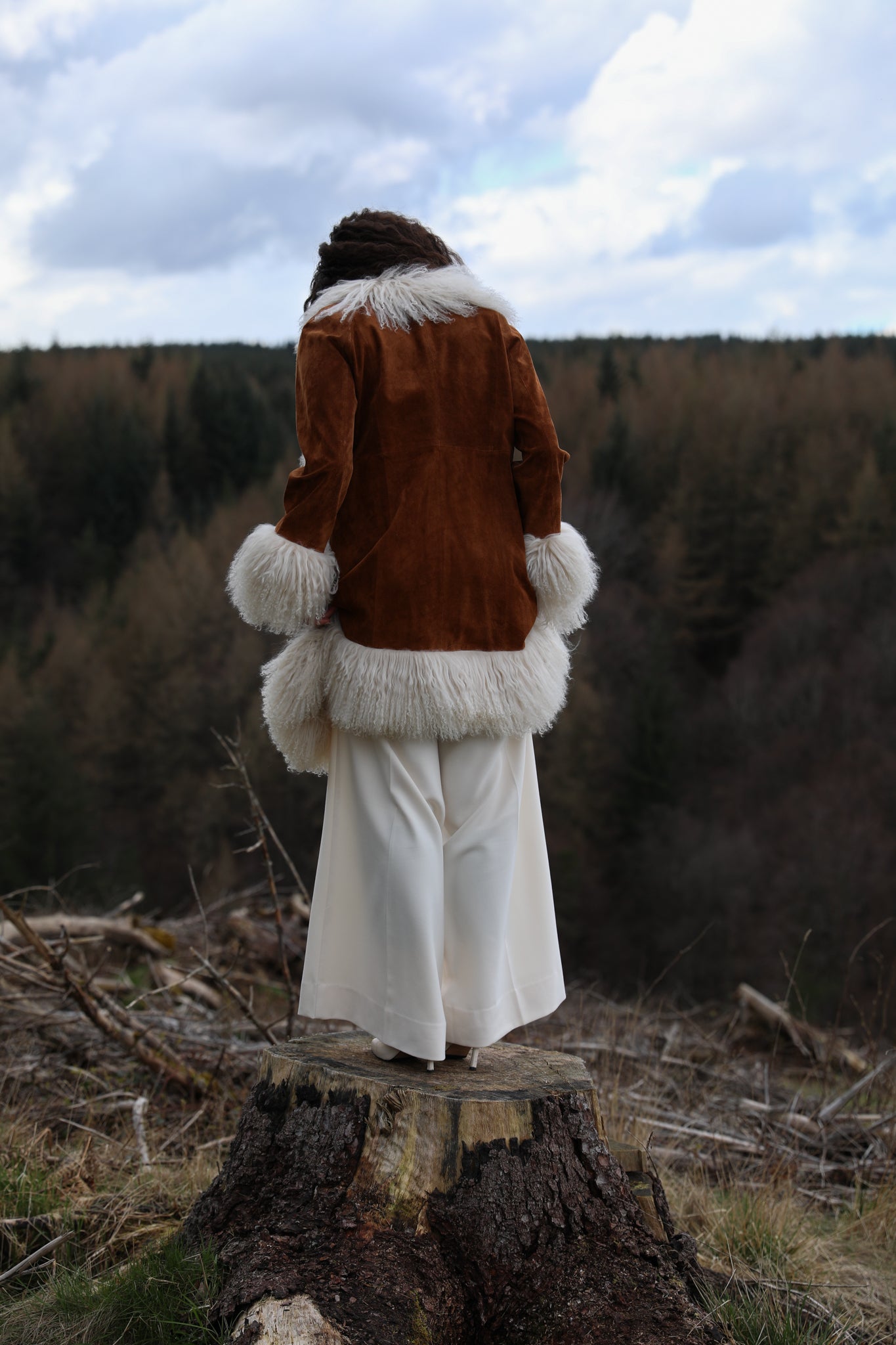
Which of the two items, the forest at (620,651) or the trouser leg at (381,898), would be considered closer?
the trouser leg at (381,898)

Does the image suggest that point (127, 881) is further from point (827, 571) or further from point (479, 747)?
point (827, 571)

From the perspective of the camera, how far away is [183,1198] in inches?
108

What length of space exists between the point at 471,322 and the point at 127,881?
2486cm

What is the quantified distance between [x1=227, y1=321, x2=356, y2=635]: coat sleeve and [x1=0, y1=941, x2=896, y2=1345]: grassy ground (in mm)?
1299

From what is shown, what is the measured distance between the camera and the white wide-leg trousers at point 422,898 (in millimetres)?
2549

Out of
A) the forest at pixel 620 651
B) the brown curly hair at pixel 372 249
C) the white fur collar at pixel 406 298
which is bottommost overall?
the forest at pixel 620 651

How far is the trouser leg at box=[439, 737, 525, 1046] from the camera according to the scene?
8.54ft

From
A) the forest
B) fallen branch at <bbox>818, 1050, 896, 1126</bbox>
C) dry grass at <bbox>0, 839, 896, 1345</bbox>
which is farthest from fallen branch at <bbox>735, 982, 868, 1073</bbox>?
the forest

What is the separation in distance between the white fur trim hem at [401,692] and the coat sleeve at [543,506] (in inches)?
4.6

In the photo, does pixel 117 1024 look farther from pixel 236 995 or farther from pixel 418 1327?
pixel 418 1327

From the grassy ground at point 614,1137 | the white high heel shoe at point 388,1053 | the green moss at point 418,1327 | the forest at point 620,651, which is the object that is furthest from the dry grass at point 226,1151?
the forest at point 620,651

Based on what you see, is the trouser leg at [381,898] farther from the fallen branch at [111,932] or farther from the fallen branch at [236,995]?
the fallen branch at [111,932]

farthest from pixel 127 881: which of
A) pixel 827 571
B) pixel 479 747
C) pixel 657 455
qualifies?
pixel 657 455

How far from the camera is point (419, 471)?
260cm
